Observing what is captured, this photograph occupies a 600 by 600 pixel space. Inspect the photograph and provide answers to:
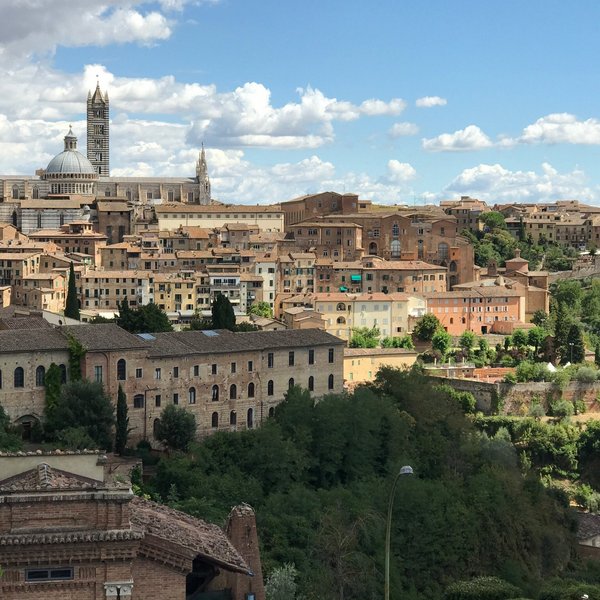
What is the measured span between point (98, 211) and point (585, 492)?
136 feet

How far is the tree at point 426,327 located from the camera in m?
59.8

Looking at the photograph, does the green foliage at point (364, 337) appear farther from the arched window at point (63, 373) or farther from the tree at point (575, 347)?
the arched window at point (63, 373)

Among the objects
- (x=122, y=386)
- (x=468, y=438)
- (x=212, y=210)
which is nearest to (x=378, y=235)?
(x=212, y=210)

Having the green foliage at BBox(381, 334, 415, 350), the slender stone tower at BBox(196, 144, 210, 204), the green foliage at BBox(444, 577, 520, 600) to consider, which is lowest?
the green foliage at BBox(444, 577, 520, 600)

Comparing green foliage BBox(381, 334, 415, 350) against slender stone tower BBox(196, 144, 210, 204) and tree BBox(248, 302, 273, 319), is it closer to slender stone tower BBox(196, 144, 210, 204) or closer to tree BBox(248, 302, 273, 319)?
tree BBox(248, 302, 273, 319)

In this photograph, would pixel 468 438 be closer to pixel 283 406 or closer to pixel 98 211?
pixel 283 406

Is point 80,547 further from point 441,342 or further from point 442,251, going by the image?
point 442,251

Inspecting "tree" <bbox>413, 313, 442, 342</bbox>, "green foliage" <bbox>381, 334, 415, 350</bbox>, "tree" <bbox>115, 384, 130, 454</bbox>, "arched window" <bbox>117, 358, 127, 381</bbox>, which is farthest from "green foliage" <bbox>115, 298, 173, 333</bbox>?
"tree" <bbox>413, 313, 442, 342</bbox>

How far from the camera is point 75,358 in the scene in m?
32.9

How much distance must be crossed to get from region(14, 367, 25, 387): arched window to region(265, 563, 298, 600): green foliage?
11918 mm

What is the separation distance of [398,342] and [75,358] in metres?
27.2

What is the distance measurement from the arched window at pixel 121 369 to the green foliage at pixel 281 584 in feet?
39.9

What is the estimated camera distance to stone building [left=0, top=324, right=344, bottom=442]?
3231 centimetres

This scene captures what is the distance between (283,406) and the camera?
35.3 meters
